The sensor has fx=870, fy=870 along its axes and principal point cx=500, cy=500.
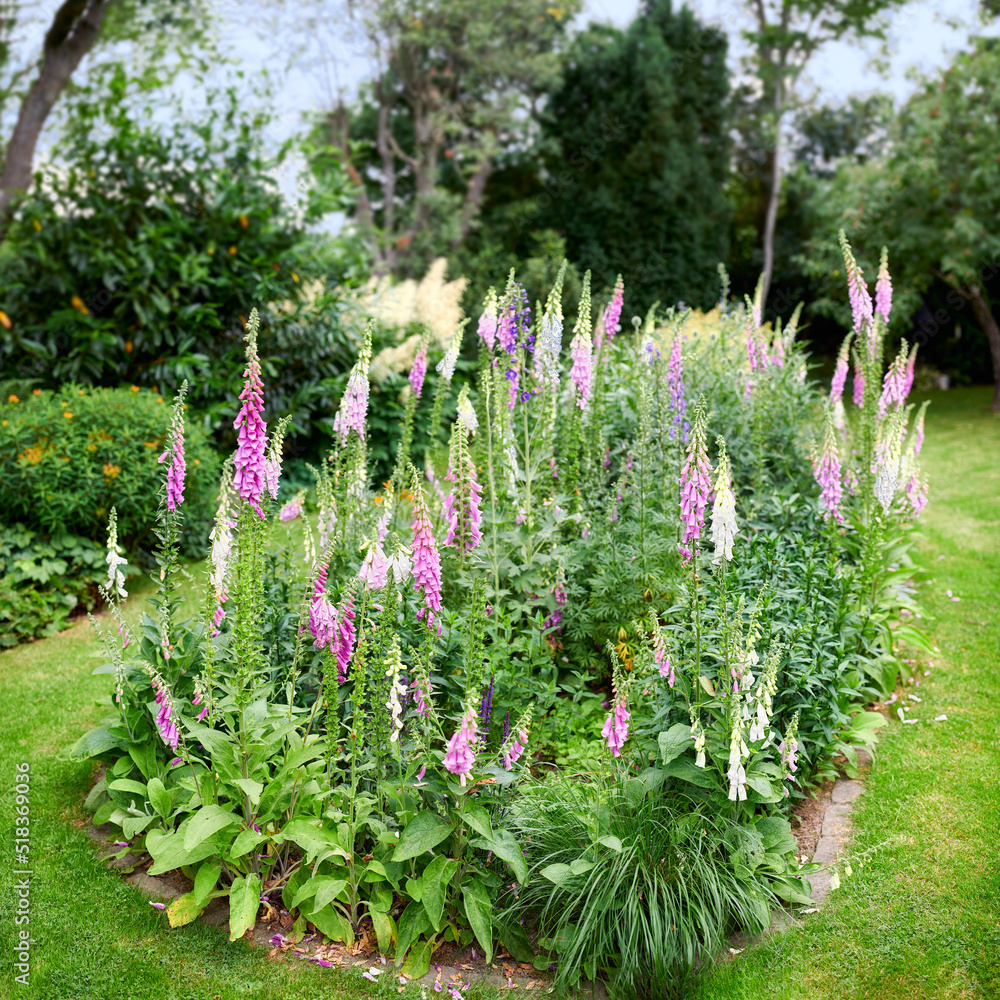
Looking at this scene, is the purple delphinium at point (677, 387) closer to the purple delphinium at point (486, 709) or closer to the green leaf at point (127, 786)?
the purple delphinium at point (486, 709)

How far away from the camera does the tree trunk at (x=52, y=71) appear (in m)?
10.5

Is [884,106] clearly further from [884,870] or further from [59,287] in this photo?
[884,870]

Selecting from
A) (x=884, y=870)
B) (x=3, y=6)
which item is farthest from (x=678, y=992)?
(x=3, y=6)

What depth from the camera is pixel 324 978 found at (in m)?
2.85

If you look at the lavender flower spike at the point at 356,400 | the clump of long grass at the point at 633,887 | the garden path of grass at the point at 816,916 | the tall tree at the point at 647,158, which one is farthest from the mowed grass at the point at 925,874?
the tall tree at the point at 647,158

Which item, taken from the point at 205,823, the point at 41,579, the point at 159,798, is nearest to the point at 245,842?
the point at 205,823

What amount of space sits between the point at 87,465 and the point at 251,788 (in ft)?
13.6

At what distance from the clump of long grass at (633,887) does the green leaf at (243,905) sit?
865mm

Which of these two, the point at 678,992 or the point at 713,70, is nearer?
the point at 678,992

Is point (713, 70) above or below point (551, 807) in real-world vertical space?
above

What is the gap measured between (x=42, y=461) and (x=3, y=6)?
9.93 m

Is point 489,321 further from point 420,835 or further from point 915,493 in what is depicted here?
point 915,493

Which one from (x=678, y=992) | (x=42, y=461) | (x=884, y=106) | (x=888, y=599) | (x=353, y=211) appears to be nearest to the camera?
(x=678, y=992)

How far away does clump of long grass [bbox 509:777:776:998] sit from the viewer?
9.05ft
